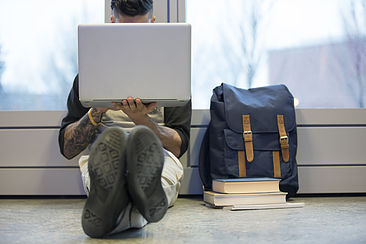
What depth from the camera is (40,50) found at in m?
2.07

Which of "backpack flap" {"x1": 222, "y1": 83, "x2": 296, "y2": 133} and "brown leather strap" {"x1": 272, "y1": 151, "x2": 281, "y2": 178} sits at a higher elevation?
"backpack flap" {"x1": 222, "y1": 83, "x2": 296, "y2": 133}

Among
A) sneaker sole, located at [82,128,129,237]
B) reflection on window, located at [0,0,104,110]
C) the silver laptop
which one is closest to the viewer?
sneaker sole, located at [82,128,129,237]

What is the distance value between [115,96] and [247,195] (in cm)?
66

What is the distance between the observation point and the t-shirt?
161 cm

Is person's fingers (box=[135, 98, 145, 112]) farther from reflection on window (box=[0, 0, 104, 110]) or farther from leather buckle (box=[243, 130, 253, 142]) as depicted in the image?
reflection on window (box=[0, 0, 104, 110])

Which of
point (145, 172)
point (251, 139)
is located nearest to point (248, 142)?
point (251, 139)

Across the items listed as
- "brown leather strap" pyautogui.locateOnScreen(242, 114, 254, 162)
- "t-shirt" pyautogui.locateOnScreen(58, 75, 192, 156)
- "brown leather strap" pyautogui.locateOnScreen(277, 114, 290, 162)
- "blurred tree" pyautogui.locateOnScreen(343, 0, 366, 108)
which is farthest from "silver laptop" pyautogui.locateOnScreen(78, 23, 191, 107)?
"blurred tree" pyautogui.locateOnScreen(343, 0, 366, 108)

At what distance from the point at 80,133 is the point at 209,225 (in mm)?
639

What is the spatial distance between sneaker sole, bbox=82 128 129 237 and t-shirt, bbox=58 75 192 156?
65 centimetres

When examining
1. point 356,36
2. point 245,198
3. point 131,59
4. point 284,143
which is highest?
point 356,36

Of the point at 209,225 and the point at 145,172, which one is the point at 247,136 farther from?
the point at 145,172

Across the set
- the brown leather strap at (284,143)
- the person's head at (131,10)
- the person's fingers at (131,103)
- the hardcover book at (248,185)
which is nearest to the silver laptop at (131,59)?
the person's fingers at (131,103)

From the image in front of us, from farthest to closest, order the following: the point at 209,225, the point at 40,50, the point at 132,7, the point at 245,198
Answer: the point at 40,50 < the point at 245,198 < the point at 132,7 < the point at 209,225

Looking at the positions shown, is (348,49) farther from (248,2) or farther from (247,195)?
(247,195)
